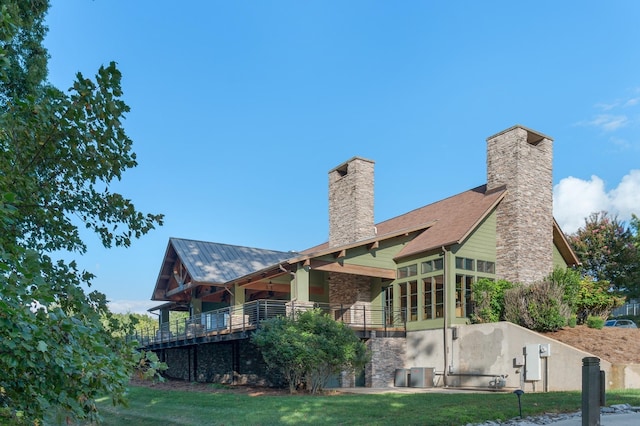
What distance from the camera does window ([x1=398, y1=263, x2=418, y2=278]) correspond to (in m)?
20.7

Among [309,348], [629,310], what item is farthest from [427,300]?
[629,310]

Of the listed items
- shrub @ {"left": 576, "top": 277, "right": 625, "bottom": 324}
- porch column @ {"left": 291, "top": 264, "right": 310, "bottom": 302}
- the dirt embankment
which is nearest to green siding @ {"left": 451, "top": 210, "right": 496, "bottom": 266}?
shrub @ {"left": 576, "top": 277, "right": 625, "bottom": 324}

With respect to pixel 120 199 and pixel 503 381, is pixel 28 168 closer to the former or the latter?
pixel 120 199

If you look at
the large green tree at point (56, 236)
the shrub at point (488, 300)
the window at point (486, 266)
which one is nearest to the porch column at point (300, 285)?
the shrub at point (488, 300)

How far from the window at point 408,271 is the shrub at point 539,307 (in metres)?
3.47

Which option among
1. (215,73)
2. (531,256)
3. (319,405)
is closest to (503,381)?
(531,256)

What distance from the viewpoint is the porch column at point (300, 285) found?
60.7 feet

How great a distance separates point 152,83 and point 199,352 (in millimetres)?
16595

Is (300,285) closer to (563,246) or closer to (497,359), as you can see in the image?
(497,359)

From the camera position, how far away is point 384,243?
21.1 metres

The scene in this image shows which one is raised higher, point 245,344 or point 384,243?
point 384,243

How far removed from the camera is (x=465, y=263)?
19.9m

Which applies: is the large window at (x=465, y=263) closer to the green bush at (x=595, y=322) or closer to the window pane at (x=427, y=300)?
the window pane at (x=427, y=300)

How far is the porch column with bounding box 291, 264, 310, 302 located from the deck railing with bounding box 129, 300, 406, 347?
27cm
